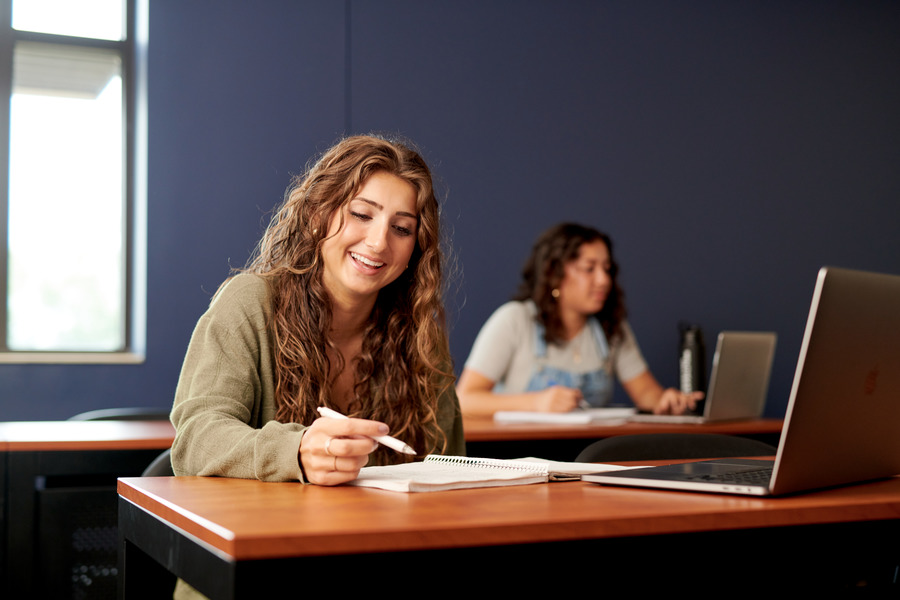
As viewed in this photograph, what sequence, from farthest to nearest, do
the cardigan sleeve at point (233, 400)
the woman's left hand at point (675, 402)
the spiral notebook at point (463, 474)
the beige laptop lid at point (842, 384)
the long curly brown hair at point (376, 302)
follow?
1. the woman's left hand at point (675, 402)
2. the long curly brown hair at point (376, 302)
3. the cardigan sleeve at point (233, 400)
4. the spiral notebook at point (463, 474)
5. the beige laptop lid at point (842, 384)

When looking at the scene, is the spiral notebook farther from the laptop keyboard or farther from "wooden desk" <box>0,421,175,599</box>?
"wooden desk" <box>0,421,175,599</box>

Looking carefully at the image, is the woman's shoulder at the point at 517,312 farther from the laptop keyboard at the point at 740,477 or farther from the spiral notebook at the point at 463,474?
the laptop keyboard at the point at 740,477

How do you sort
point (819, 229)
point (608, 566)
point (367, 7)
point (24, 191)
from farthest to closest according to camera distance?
1. point (819, 229)
2. point (367, 7)
3. point (24, 191)
4. point (608, 566)

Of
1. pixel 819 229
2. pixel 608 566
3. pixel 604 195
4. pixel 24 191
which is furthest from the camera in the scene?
pixel 819 229

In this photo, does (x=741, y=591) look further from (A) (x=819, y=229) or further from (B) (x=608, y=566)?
(A) (x=819, y=229)

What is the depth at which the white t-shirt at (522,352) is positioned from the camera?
3.47m

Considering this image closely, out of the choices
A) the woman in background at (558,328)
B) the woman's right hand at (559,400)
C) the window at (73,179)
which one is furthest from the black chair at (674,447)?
the window at (73,179)

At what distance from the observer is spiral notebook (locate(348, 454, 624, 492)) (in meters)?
1.15

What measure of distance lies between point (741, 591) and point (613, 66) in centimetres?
395

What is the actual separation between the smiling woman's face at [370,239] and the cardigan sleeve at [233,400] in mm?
151

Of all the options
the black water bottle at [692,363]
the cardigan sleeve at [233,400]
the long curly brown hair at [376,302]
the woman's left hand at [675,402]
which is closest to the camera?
the cardigan sleeve at [233,400]

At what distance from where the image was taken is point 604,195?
457 cm

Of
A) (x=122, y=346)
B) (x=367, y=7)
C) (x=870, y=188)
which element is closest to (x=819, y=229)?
(x=870, y=188)

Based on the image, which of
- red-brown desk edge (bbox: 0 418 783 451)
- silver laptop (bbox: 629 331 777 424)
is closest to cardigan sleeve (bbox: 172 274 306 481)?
red-brown desk edge (bbox: 0 418 783 451)
